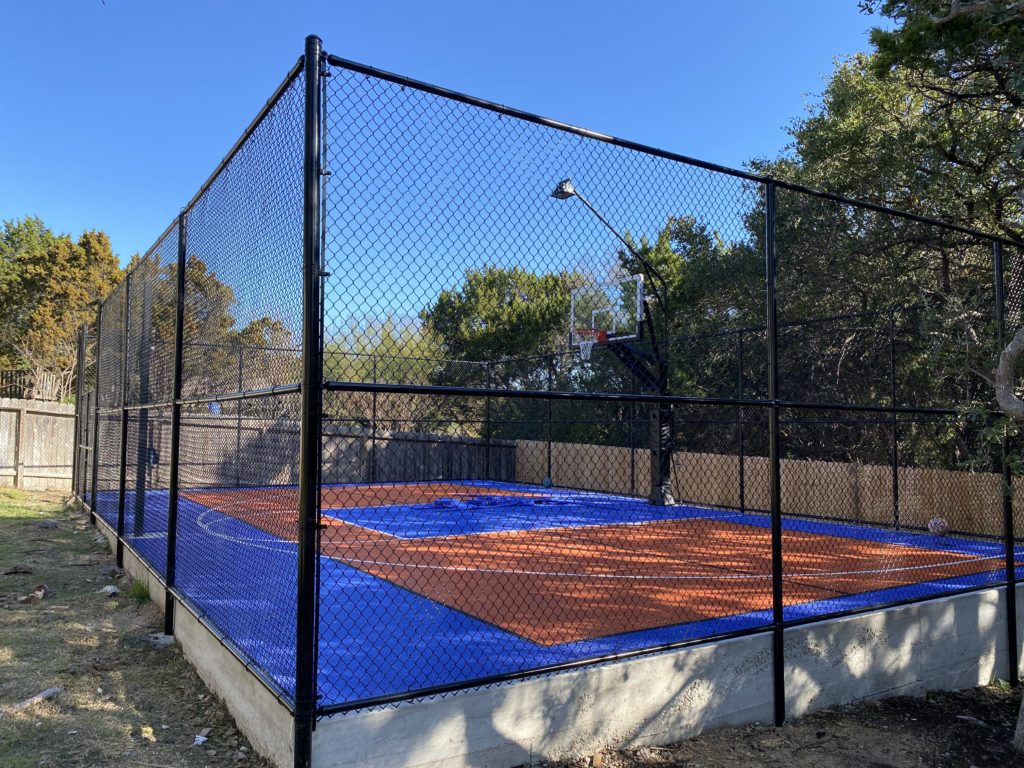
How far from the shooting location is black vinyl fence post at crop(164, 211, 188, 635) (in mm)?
4527

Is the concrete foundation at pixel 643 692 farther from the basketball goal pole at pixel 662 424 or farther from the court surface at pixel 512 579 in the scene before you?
the basketball goal pole at pixel 662 424

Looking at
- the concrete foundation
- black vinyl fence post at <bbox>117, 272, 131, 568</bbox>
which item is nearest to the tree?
black vinyl fence post at <bbox>117, 272, 131, 568</bbox>

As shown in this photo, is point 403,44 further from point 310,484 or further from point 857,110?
point 857,110

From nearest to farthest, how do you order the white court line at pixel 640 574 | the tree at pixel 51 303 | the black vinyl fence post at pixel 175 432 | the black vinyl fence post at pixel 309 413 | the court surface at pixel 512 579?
the black vinyl fence post at pixel 309 413, the court surface at pixel 512 579, the black vinyl fence post at pixel 175 432, the white court line at pixel 640 574, the tree at pixel 51 303

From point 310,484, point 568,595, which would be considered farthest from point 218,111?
point 310,484

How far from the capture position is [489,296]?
4.21 metres

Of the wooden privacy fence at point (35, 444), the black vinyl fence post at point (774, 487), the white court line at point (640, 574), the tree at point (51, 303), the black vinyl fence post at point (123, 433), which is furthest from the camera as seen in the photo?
the tree at point (51, 303)

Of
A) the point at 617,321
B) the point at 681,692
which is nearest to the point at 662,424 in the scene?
the point at 617,321

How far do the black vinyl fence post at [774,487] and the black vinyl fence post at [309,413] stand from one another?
243 cm

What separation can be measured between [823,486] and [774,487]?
737 centimetres

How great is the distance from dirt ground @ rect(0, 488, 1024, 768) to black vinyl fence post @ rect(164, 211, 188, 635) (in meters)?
0.28

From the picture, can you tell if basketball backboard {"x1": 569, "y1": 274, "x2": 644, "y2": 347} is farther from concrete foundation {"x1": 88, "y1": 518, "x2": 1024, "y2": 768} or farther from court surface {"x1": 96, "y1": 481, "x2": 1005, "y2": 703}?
concrete foundation {"x1": 88, "y1": 518, "x2": 1024, "y2": 768}

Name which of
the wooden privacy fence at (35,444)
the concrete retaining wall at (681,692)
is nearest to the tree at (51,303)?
the wooden privacy fence at (35,444)

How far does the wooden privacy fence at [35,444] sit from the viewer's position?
1348 cm
